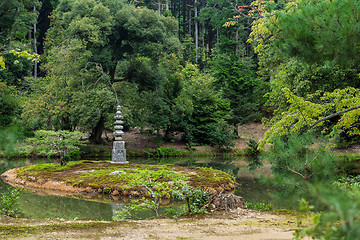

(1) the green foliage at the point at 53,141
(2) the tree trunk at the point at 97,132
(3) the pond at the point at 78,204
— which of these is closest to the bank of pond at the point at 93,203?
(3) the pond at the point at 78,204

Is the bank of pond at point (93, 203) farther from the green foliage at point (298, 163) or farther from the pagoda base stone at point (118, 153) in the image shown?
the pagoda base stone at point (118, 153)

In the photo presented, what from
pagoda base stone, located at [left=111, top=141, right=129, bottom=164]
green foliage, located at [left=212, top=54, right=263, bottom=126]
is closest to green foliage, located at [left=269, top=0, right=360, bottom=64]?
pagoda base stone, located at [left=111, top=141, right=129, bottom=164]

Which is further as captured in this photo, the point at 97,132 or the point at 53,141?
the point at 97,132

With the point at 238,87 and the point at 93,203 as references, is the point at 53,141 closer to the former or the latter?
the point at 93,203

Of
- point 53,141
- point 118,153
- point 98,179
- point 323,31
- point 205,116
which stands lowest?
point 98,179

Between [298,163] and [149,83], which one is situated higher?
[149,83]

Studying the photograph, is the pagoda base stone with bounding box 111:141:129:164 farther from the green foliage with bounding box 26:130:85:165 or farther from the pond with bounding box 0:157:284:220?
the pond with bounding box 0:157:284:220


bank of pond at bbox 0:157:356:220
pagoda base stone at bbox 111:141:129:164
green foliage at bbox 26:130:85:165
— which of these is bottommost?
bank of pond at bbox 0:157:356:220

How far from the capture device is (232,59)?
2414cm

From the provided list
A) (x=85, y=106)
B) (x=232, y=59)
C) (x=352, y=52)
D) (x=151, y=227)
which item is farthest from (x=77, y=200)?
(x=232, y=59)

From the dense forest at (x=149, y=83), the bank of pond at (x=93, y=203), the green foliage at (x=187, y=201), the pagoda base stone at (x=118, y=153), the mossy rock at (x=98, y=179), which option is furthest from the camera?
the pagoda base stone at (x=118, y=153)

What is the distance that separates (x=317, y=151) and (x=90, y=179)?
6350 mm

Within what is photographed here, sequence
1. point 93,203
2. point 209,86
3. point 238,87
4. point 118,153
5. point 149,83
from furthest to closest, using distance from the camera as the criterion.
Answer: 1. point 238,87
2. point 209,86
3. point 149,83
4. point 118,153
5. point 93,203

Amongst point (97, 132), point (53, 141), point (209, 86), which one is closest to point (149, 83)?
point (97, 132)
